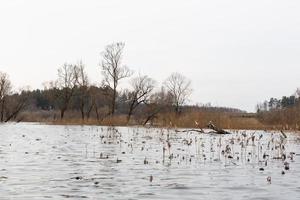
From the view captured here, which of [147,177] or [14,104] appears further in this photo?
[14,104]

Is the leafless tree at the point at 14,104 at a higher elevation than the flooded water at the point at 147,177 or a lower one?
higher

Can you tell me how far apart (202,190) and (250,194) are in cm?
113

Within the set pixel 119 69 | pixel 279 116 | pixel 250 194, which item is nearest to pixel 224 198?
pixel 250 194

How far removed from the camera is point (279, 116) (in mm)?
45812

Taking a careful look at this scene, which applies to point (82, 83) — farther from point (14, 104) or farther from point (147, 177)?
point (147, 177)

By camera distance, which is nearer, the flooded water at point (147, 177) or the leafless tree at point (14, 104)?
the flooded water at point (147, 177)

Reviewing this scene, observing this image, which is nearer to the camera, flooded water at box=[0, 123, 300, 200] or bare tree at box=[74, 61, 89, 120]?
flooded water at box=[0, 123, 300, 200]

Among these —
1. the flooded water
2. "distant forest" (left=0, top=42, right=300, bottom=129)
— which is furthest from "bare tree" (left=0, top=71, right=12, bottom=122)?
the flooded water

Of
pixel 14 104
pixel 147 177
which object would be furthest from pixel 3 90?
pixel 147 177

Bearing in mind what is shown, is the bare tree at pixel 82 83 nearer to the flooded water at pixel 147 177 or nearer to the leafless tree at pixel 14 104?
the leafless tree at pixel 14 104

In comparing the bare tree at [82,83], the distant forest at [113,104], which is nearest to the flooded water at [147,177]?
the distant forest at [113,104]

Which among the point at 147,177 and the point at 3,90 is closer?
the point at 147,177

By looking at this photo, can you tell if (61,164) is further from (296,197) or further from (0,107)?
(0,107)

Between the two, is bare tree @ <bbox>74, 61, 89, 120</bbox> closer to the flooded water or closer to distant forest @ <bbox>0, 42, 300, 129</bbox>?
distant forest @ <bbox>0, 42, 300, 129</bbox>
